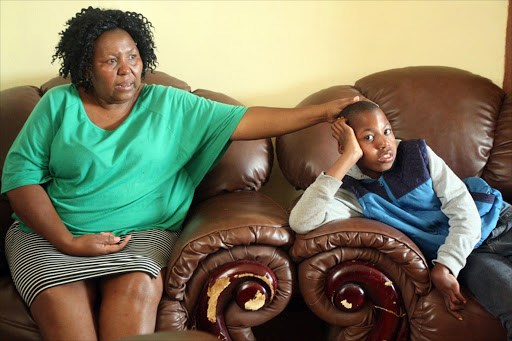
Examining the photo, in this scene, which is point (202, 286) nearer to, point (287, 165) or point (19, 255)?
point (19, 255)

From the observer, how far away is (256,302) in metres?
1.54

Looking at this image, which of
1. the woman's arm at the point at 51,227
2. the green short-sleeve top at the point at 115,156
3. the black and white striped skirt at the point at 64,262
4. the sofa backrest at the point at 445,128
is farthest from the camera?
the sofa backrest at the point at 445,128

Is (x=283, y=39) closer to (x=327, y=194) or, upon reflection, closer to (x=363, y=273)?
(x=327, y=194)

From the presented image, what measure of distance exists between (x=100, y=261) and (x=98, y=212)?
24cm

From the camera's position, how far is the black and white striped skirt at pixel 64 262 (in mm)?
1455

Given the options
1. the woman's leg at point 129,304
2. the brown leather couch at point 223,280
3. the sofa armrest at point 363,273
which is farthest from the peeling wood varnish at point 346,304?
the woman's leg at point 129,304

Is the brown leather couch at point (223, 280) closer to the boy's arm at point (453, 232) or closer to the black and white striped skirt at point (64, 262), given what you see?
the black and white striped skirt at point (64, 262)

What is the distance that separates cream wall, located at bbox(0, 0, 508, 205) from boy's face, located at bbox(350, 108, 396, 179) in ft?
2.99

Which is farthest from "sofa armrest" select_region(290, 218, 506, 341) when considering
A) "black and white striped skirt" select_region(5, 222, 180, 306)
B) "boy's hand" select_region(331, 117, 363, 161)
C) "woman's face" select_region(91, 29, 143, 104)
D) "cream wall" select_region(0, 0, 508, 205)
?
"cream wall" select_region(0, 0, 508, 205)

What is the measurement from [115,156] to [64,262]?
0.39 m

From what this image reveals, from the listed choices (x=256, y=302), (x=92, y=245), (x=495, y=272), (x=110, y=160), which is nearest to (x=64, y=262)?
(x=92, y=245)

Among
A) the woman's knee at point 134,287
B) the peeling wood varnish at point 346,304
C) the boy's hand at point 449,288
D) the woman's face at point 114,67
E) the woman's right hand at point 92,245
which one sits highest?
the woman's face at point 114,67

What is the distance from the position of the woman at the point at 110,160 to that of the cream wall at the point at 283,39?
63cm

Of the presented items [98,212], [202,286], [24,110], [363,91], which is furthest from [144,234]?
[363,91]
